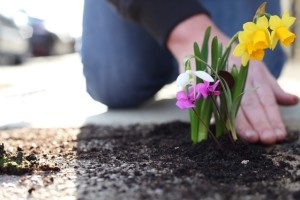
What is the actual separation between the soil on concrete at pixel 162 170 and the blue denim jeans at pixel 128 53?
29.4 inches

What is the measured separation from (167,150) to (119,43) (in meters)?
1.02

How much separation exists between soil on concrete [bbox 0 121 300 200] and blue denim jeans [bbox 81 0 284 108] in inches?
29.4

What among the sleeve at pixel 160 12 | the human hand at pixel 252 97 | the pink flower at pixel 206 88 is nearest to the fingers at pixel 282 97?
the human hand at pixel 252 97

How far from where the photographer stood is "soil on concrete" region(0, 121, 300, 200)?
0.78m

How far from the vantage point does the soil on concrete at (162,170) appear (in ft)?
2.56

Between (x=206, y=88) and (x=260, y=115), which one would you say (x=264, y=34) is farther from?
(x=260, y=115)

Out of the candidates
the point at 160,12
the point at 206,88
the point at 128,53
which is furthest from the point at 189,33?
the point at 128,53

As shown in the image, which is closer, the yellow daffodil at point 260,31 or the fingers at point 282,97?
the yellow daffodil at point 260,31

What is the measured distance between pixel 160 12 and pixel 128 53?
605mm

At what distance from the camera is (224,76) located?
101 cm

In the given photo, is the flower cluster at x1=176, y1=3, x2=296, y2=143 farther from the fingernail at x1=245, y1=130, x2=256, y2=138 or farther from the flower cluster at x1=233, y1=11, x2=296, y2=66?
the fingernail at x1=245, y1=130, x2=256, y2=138

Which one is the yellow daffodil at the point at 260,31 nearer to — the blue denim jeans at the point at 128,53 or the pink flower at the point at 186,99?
the pink flower at the point at 186,99

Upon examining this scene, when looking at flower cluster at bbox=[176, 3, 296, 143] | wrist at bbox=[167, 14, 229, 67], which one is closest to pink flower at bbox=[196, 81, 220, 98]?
flower cluster at bbox=[176, 3, 296, 143]

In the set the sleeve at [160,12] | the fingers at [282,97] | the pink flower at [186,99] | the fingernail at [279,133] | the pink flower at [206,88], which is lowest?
the fingernail at [279,133]
